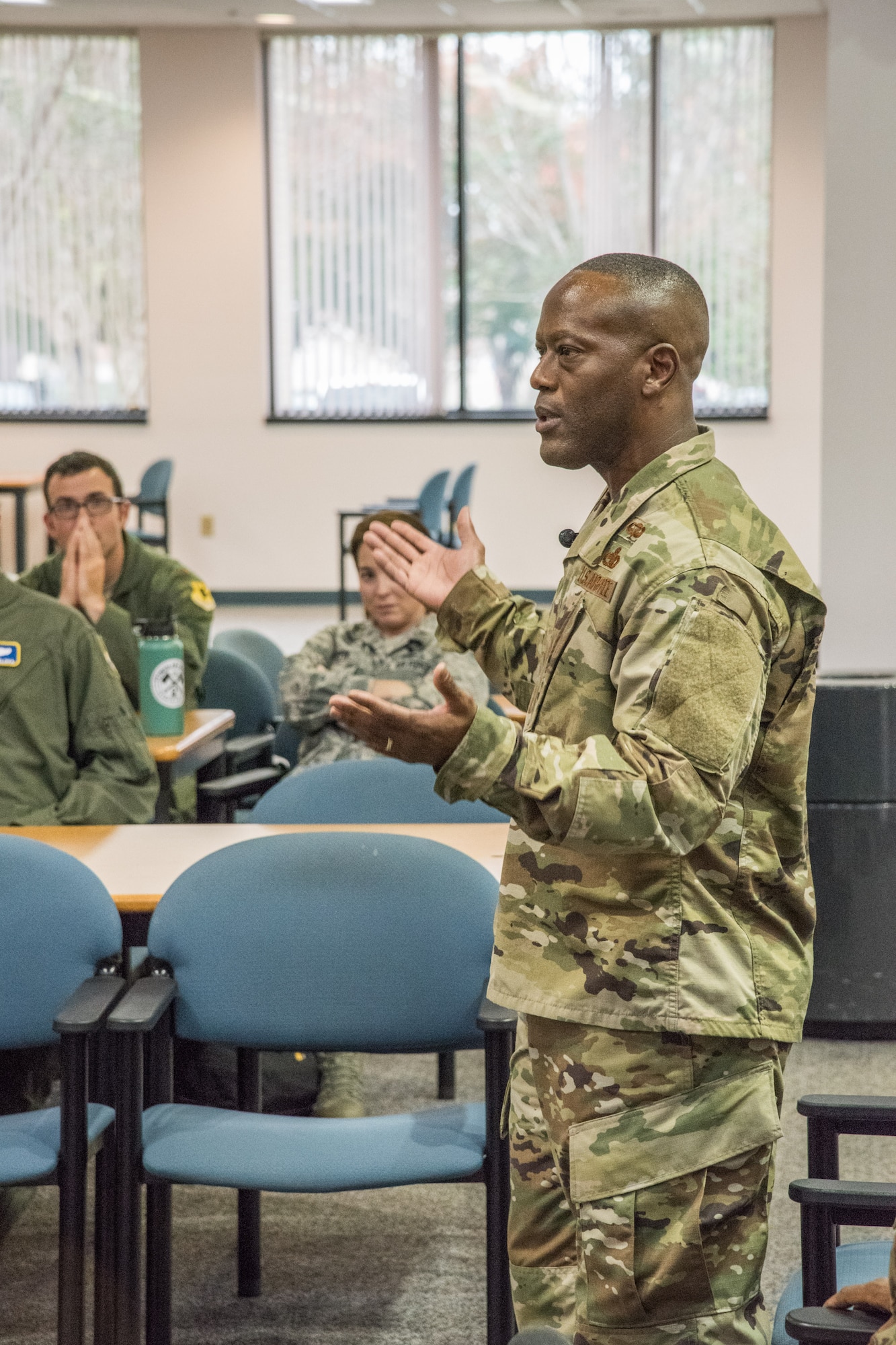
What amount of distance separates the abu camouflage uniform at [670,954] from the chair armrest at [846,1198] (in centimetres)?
4

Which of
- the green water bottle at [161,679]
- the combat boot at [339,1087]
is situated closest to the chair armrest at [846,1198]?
the combat boot at [339,1087]

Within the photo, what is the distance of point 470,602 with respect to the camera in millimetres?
1729

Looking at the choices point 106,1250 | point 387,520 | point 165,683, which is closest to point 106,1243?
point 106,1250

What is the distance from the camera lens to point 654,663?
1326mm

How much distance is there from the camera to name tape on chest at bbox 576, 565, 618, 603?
1.43 m

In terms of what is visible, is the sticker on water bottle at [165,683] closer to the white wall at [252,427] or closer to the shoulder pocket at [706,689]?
the shoulder pocket at [706,689]

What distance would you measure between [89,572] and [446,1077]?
5.36ft

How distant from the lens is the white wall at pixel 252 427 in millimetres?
10117

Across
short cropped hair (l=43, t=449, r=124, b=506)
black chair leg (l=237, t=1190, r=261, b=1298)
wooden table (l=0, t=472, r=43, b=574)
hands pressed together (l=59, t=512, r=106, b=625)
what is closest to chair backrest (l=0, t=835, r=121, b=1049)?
black chair leg (l=237, t=1190, r=261, b=1298)

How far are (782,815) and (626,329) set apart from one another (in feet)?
1.62

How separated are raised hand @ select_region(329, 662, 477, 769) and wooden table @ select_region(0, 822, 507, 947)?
1.14 meters

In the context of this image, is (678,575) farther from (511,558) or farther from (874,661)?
(511,558)

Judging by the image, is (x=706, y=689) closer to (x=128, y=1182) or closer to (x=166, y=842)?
(x=128, y=1182)

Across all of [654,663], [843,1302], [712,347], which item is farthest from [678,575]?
[712,347]
